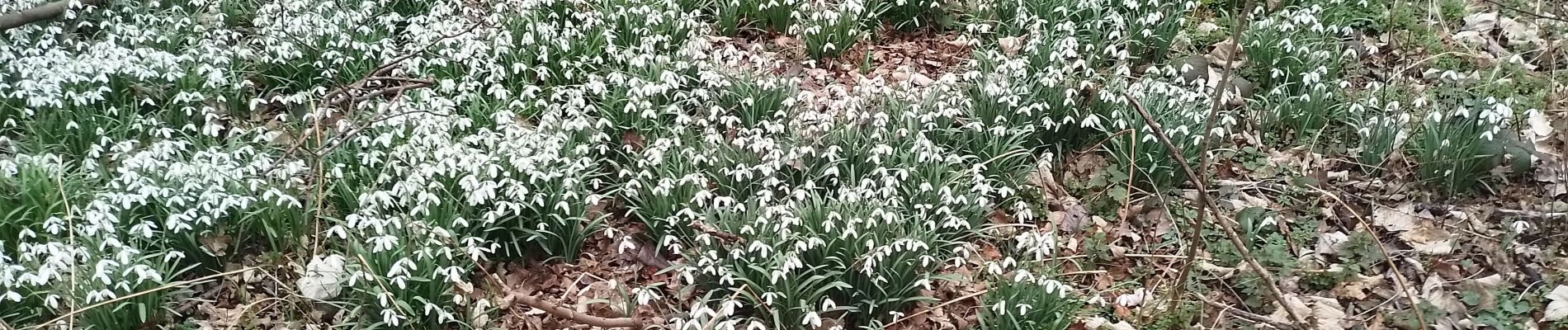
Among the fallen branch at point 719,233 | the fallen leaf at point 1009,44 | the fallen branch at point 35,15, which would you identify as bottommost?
the fallen branch at point 719,233

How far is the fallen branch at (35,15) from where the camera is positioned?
3.81 metres

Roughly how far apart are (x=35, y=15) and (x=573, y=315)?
9.48 feet

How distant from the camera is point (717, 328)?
→ 245cm

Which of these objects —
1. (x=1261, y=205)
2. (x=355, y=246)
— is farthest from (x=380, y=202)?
(x=1261, y=205)

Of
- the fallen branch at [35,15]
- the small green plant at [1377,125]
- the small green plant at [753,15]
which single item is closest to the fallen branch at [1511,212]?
the small green plant at [1377,125]

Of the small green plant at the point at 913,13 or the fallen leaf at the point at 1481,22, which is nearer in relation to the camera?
the fallen leaf at the point at 1481,22

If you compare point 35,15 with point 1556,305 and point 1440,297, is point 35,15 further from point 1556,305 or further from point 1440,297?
point 1556,305

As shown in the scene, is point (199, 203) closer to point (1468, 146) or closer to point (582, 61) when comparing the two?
point (582, 61)

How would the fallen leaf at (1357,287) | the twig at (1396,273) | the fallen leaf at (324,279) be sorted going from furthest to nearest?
1. the fallen leaf at (1357,287)
2. the fallen leaf at (324,279)
3. the twig at (1396,273)

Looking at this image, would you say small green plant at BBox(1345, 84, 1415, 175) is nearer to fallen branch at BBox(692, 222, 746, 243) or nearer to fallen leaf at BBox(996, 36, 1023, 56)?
fallen leaf at BBox(996, 36, 1023, 56)

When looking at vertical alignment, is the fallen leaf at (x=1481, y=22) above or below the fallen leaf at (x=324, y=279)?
above

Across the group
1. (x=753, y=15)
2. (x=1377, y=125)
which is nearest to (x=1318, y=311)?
(x=1377, y=125)

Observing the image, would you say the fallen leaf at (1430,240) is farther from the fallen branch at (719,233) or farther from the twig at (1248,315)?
the fallen branch at (719,233)

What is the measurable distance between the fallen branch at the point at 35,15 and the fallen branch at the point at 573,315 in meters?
2.56
